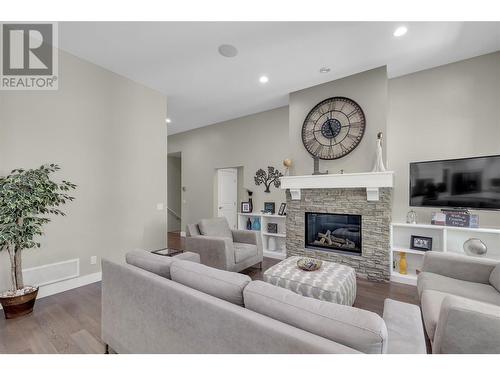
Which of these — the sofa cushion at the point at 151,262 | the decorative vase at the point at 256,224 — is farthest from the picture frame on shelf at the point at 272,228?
the sofa cushion at the point at 151,262

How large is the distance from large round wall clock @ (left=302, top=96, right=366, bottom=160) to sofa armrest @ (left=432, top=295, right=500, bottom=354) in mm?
2727

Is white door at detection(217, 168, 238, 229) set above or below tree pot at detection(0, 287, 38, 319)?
above

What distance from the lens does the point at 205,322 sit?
1.10 m

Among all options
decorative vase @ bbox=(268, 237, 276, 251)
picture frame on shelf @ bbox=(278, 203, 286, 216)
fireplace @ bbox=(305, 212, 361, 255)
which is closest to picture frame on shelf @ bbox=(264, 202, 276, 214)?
picture frame on shelf @ bbox=(278, 203, 286, 216)

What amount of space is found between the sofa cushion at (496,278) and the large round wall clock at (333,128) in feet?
6.90

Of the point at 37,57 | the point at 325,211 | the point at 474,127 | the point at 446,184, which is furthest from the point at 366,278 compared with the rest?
the point at 37,57

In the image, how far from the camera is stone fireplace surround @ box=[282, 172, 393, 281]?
3.14 metres

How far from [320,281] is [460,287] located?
114 centimetres

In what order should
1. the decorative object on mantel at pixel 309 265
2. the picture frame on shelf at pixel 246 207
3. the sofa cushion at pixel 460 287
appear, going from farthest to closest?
the picture frame on shelf at pixel 246 207 → the decorative object on mantel at pixel 309 265 → the sofa cushion at pixel 460 287

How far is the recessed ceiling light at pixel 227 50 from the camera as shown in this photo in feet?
8.86

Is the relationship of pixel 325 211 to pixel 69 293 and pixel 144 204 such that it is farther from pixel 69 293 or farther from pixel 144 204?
pixel 69 293

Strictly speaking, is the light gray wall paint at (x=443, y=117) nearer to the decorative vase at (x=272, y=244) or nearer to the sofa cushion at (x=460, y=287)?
the sofa cushion at (x=460, y=287)

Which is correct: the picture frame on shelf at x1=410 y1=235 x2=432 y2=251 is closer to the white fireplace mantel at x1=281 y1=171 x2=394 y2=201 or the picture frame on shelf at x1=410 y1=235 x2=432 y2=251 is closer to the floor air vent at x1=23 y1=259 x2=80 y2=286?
the white fireplace mantel at x1=281 y1=171 x2=394 y2=201
